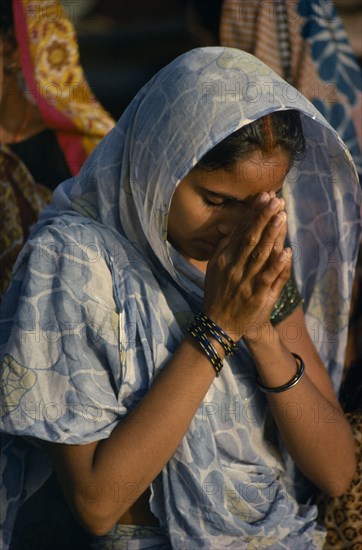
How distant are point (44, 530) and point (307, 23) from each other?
90.4 inches

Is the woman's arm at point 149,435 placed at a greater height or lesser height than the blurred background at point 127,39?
greater

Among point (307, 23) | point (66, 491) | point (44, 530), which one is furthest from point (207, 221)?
point (307, 23)

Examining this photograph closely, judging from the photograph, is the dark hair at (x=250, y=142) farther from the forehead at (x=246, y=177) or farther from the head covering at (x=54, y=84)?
the head covering at (x=54, y=84)

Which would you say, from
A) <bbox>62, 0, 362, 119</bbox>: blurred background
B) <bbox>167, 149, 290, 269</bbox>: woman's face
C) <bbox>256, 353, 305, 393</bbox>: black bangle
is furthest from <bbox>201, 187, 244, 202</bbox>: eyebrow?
<bbox>62, 0, 362, 119</bbox>: blurred background

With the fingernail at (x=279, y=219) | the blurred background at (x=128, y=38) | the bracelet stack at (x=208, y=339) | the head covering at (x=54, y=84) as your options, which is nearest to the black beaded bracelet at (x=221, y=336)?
the bracelet stack at (x=208, y=339)

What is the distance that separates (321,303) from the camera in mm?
2354

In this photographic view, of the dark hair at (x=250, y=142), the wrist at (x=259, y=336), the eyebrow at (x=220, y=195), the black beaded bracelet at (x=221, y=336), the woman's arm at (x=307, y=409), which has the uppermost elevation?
the dark hair at (x=250, y=142)

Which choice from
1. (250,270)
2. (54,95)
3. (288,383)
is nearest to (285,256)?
(250,270)

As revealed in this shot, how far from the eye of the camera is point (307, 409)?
6.50 ft

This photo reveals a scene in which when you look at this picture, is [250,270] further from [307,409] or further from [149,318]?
[307,409]

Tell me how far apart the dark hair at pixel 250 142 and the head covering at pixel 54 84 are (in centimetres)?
130

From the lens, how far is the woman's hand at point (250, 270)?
1759 mm

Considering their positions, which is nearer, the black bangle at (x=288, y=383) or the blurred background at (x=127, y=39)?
the black bangle at (x=288, y=383)

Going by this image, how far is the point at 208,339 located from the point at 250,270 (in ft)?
0.61
